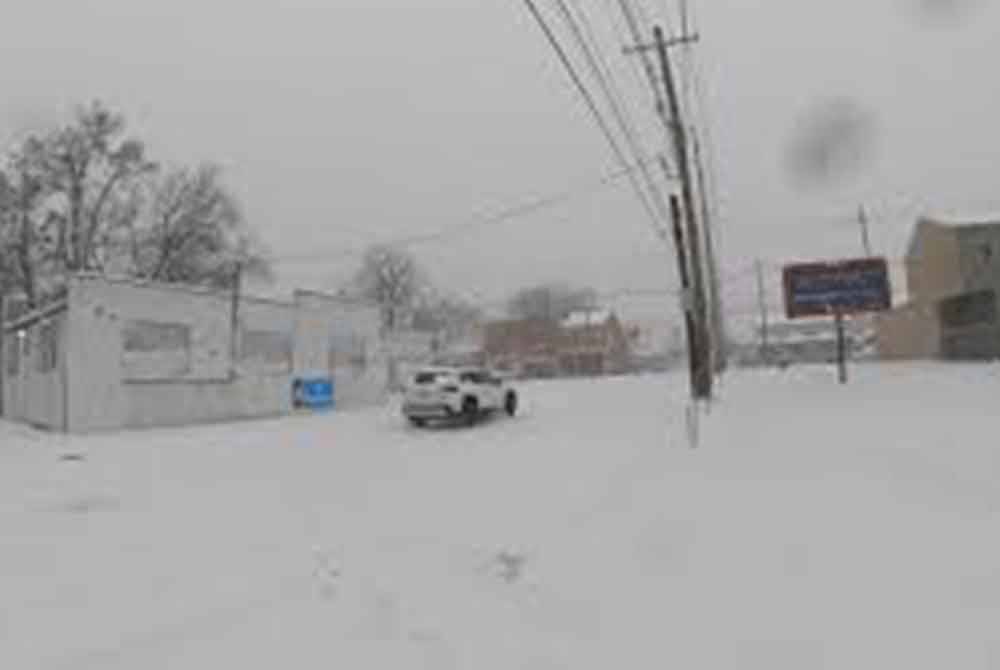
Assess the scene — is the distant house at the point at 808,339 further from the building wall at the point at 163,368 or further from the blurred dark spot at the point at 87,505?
the blurred dark spot at the point at 87,505

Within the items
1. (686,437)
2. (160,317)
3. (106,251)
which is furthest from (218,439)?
(106,251)

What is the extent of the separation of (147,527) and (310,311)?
22.8 meters

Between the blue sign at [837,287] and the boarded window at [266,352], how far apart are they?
51.1ft

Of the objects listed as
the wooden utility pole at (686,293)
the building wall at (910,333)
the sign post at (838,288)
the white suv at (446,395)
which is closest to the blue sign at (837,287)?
the sign post at (838,288)

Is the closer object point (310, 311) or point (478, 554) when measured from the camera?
point (478, 554)

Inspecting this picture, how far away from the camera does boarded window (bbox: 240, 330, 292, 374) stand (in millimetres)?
31188

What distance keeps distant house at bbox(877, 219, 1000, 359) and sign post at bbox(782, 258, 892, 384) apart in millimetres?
8380

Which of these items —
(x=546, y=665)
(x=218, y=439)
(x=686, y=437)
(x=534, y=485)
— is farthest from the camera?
(x=218, y=439)

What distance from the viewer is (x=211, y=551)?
10.1 metres

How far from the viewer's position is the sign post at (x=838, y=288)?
93.6 ft

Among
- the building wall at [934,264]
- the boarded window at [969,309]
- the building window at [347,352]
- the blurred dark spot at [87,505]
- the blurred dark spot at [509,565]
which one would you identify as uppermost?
the building wall at [934,264]

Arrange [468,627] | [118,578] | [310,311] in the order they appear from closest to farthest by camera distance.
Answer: [468,627]
[118,578]
[310,311]

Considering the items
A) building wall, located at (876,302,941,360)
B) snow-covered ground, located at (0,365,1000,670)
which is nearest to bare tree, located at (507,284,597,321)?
building wall, located at (876,302,941,360)

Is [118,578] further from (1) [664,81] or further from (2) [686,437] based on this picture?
(1) [664,81]
